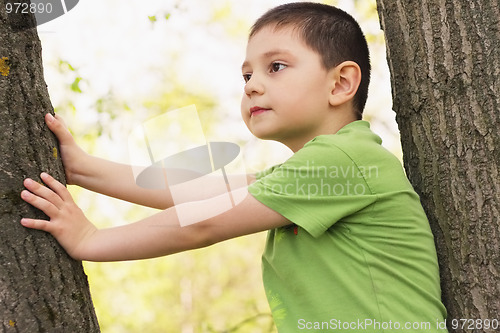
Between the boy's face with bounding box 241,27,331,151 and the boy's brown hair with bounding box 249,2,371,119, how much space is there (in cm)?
5

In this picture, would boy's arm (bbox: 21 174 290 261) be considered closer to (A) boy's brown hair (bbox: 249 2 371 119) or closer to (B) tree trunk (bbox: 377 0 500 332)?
(B) tree trunk (bbox: 377 0 500 332)

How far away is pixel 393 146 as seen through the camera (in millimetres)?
9703

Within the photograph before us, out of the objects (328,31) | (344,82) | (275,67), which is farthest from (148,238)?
(328,31)

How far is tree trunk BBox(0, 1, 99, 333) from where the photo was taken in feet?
5.16

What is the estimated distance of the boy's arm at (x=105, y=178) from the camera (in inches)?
75.4

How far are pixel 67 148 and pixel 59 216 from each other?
0.31 metres

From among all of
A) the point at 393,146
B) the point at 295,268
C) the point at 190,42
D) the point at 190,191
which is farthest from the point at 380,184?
the point at 190,42

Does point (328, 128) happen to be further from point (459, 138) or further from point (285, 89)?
point (459, 138)

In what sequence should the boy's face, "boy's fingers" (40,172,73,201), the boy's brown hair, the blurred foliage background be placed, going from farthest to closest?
the blurred foliage background, the boy's brown hair, the boy's face, "boy's fingers" (40,172,73,201)

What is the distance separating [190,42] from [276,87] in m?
8.89

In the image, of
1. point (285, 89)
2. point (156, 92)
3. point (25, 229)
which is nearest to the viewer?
point (25, 229)

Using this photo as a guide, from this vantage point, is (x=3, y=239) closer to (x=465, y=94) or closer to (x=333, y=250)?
(x=333, y=250)

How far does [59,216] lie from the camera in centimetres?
171

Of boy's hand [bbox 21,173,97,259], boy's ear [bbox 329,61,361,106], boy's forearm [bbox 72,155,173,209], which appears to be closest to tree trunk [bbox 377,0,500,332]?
boy's ear [bbox 329,61,361,106]
